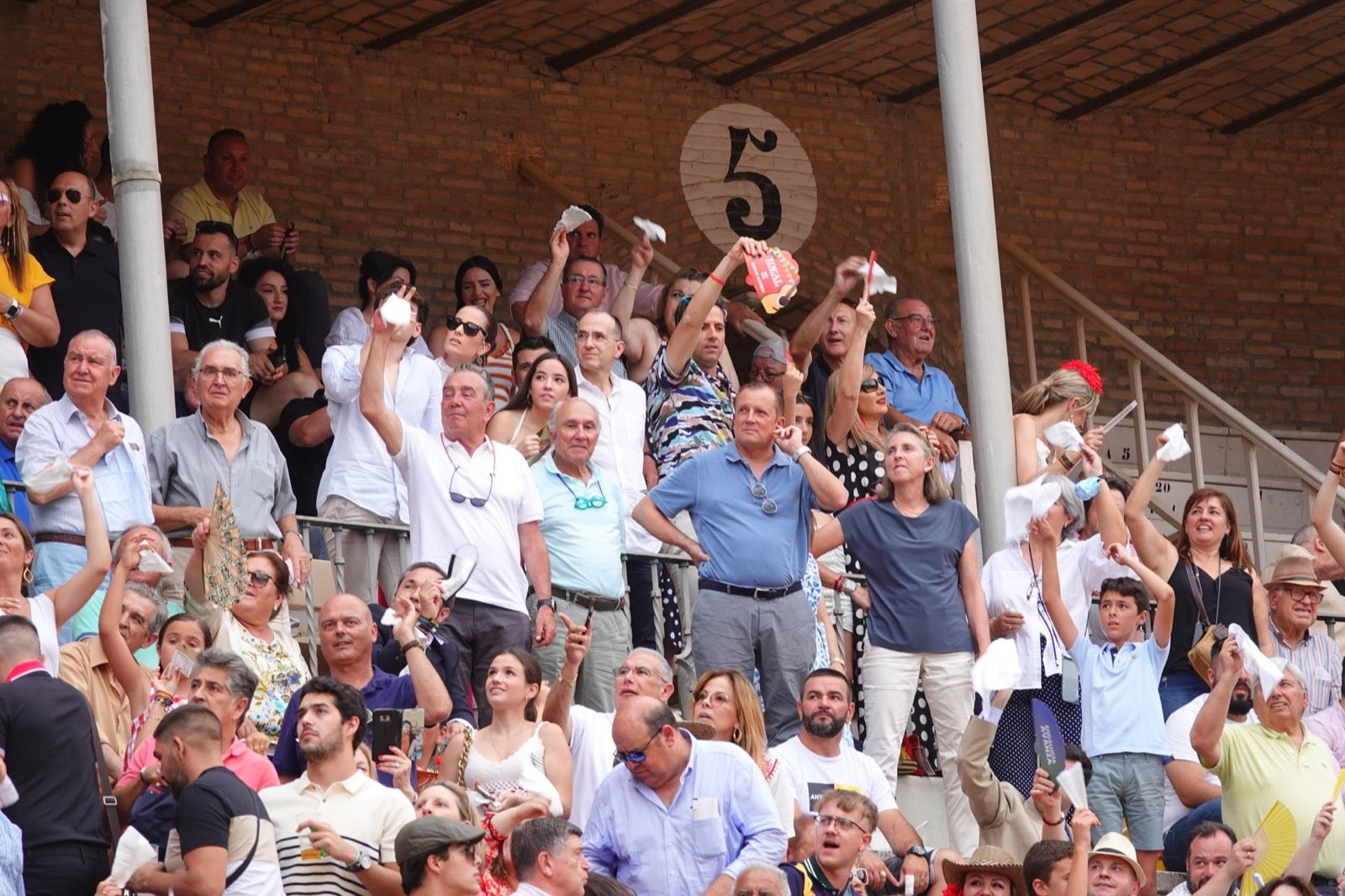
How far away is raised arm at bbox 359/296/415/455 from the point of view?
27.8 feet

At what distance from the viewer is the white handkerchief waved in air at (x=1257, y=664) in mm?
8742

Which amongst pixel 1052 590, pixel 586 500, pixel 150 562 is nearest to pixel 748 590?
pixel 586 500

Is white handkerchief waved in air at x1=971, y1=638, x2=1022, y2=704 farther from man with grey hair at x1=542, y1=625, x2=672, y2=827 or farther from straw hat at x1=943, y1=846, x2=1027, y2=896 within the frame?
man with grey hair at x1=542, y1=625, x2=672, y2=827

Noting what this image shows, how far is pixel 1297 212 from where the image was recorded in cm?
1591

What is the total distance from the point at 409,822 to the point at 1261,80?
10.2 metres

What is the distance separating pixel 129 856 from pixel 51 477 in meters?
1.94

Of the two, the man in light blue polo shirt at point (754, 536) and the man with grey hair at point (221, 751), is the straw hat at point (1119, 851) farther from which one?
the man with grey hair at point (221, 751)

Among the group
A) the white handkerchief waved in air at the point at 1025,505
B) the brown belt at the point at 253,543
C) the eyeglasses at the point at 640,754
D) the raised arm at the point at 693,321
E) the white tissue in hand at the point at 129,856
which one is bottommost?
the white tissue in hand at the point at 129,856

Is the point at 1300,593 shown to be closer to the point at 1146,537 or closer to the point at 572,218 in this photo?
the point at 1146,537

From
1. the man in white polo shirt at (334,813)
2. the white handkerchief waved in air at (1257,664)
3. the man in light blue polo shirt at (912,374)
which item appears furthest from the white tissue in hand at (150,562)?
the man in light blue polo shirt at (912,374)

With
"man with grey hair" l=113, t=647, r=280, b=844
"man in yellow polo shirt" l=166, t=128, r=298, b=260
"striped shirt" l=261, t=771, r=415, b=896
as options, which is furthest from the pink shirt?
"man in yellow polo shirt" l=166, t=128, r=298, b=260

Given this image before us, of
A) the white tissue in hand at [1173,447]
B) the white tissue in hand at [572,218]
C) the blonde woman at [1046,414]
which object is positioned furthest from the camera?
the white tissue in hand at [572,218]

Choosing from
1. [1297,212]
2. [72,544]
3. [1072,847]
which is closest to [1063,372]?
[1072,847]

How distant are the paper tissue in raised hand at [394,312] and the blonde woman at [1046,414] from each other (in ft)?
8.83
